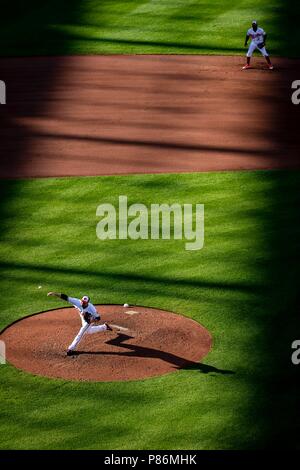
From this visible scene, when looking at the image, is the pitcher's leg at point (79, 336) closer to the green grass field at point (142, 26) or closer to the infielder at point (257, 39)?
the infielder at point (257, 39)

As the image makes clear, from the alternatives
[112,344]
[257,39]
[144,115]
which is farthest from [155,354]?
[257,39]

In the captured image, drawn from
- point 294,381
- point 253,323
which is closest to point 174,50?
point 253,323

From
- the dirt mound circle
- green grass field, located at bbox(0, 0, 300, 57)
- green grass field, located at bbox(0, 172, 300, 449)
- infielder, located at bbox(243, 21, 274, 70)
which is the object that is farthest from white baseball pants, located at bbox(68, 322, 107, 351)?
green grass field, located at bbox(0, 0, 300, 57)

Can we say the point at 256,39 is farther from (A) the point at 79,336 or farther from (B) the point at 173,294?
(A) the point at 79,336

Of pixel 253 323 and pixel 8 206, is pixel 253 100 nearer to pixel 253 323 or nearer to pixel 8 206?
pixel 8 206

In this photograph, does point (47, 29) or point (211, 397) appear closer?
point (211, 397)

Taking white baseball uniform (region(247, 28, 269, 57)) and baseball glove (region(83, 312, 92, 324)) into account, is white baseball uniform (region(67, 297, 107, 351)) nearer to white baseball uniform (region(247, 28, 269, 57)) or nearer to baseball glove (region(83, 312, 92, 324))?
baseball glove (region(83, 312, 92, 324))

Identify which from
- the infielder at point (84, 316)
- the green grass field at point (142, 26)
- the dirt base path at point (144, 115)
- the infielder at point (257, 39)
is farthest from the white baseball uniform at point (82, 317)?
the green grass field at point (142, 26)
